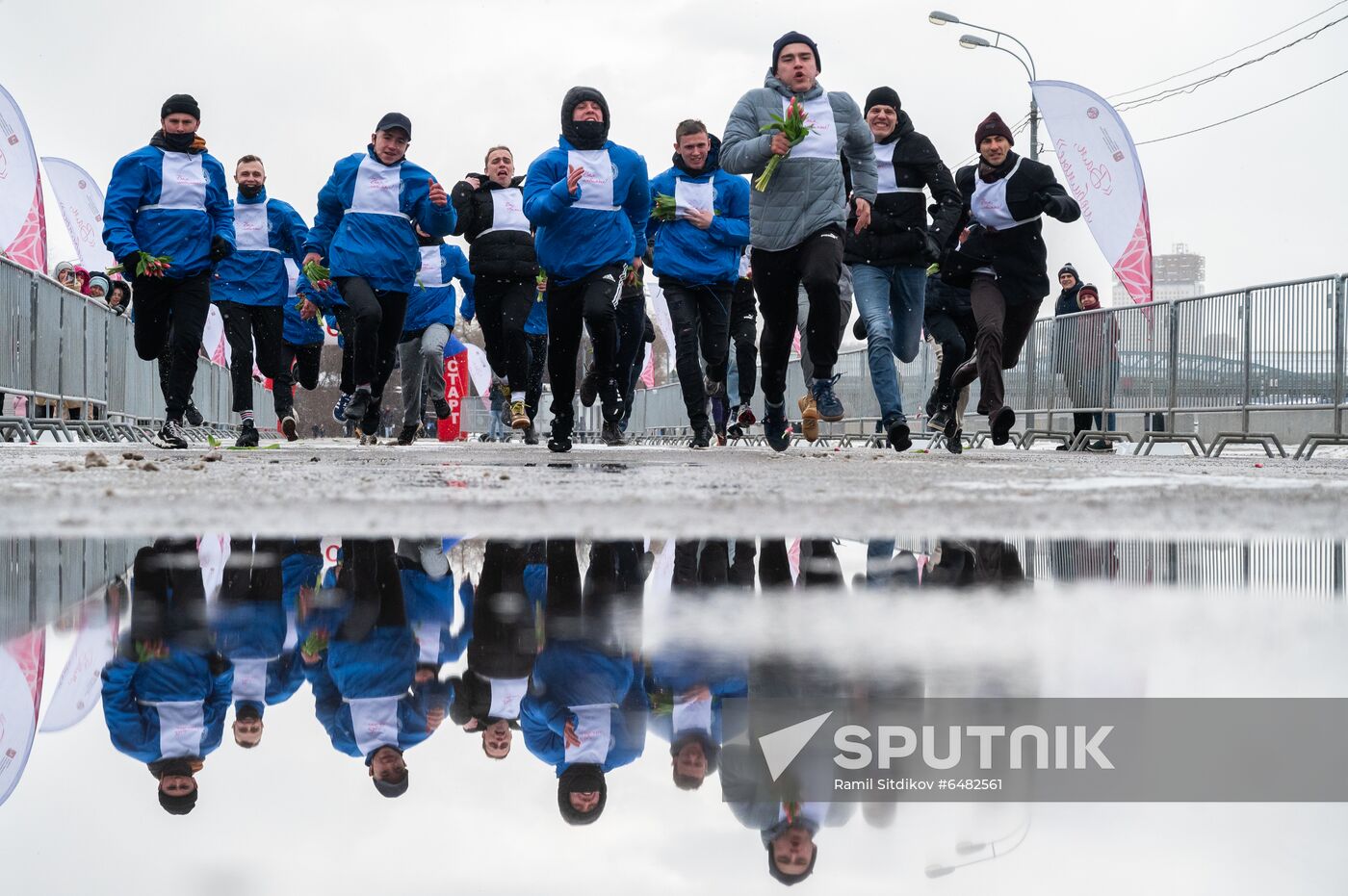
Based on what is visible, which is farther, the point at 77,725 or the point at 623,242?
the point at 623,242

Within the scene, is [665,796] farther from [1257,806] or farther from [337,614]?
[337,614]

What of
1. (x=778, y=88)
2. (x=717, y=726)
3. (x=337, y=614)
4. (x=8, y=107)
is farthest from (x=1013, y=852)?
(x=8, y=107)

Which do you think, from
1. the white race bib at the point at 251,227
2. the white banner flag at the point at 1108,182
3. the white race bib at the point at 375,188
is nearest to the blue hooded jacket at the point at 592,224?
the white race bib at the point at 375,188

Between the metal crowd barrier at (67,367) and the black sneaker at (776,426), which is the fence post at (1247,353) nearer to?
the black sneaker at (776,426)

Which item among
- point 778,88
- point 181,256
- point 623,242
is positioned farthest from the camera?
point 181,256

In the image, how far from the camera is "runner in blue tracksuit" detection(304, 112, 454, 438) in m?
10.1

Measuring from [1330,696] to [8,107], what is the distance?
1738cm

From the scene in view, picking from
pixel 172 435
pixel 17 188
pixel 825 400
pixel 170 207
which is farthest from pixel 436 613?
pixel 17 188

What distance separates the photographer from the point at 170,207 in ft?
31.6

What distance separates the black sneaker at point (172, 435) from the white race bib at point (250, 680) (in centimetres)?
846

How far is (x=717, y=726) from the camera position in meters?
1.26

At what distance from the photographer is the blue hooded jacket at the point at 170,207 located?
9.48m

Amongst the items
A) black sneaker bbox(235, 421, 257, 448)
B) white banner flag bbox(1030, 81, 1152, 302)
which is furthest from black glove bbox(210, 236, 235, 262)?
white banner flag bbox(1030, 81, 1152, 302)

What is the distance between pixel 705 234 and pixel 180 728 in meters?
9.96
